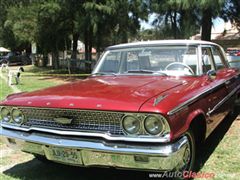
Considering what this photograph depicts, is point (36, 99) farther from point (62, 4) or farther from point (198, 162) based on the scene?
point (62, 4)

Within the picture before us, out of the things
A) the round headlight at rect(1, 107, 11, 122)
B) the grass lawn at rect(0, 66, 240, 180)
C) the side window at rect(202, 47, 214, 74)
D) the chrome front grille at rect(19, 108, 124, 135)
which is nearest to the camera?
the chrome front grille at rect(19, 108, 124, 135)

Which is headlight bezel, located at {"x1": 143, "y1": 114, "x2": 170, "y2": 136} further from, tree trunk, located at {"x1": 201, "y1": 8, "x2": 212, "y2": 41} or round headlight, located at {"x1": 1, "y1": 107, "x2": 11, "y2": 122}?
tree trunk, located at {"x1": 201, "y1": 8, "x2": 212, "y2": 41}

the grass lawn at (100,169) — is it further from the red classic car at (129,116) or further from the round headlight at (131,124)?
the round headlight at (131,124)

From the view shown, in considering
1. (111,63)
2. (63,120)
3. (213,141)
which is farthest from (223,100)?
(63,120)

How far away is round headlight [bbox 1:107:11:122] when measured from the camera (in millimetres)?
4920

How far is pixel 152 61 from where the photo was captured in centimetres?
591

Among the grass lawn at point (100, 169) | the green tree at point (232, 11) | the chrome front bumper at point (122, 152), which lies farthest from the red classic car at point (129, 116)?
the green tree at point (232, 11)

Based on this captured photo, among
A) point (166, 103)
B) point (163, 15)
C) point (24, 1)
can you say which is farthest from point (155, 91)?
point (24, 1)

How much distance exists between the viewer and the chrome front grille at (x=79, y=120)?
163 inches

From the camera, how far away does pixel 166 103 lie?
13.4 feet

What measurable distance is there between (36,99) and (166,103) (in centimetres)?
159

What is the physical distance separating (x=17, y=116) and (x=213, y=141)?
327 cm

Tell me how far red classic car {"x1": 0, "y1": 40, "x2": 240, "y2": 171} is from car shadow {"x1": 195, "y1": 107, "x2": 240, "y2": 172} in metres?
0.49

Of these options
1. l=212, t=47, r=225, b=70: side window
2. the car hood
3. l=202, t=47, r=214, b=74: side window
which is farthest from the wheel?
l=212, t=47, r=225, b=70: side window
